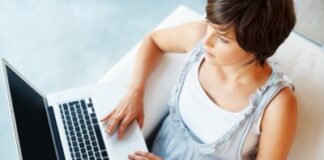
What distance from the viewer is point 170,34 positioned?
4.30 feet

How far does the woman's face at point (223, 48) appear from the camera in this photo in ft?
3.14

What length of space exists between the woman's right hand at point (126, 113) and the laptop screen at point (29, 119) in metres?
0.17

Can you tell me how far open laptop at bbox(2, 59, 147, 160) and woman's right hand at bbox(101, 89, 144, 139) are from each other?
2 centimetres

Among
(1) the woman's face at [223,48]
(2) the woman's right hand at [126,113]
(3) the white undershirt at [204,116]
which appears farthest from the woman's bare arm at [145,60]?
(1) the woman's face at [223,48]

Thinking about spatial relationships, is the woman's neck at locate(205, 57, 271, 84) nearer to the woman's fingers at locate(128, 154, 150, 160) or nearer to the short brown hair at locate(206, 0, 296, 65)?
the short brown hair at locate(206, 0, 296, 65)

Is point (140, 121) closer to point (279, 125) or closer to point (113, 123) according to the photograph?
point (113, 123)

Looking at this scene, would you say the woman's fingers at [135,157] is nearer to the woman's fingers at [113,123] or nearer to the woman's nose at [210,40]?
the woman's fingers at [113,123]

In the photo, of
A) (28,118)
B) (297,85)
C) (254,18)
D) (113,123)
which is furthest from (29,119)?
(297,85)

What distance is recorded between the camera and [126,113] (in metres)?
1.23

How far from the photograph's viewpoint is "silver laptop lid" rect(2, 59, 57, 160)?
1.06 m

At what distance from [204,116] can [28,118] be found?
18.6 inches

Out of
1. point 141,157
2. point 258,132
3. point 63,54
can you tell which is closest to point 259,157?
point 258,132

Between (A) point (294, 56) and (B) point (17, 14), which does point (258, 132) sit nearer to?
(A) point (294, 56)

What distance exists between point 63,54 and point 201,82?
113 centimetres
